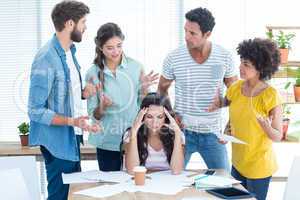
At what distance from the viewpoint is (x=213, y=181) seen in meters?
2.48

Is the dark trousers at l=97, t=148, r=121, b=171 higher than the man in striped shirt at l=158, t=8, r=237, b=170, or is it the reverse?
the man in striped shirt at l=158, t=8, r=237, b=170

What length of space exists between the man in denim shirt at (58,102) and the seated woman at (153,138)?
0.85 ft

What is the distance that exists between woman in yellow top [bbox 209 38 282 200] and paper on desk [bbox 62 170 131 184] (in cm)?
71

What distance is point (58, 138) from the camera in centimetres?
282

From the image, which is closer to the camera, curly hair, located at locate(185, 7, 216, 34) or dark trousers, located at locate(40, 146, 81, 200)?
dark trousers, located at locate(40, 146, 81, 200)

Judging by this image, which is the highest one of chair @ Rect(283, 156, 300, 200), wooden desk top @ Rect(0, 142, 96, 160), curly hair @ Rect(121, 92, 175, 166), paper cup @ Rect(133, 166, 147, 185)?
curly hair @ Rect(121, 92, 175, 166)

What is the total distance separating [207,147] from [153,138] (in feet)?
1.41

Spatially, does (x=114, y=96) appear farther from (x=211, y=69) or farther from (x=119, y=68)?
(x=211, y=69)

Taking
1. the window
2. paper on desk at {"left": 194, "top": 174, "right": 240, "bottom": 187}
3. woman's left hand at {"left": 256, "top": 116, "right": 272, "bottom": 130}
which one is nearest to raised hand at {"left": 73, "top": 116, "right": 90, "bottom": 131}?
paper on desk at {"left": 194, "top": 174, "right": 240, "bottom": 187}

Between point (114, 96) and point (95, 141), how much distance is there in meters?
0.33

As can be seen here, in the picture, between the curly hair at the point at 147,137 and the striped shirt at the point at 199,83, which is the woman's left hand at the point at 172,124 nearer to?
the curly hair at the point at 147,137

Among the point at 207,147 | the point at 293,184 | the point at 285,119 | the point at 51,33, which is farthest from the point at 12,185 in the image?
the point at 285,119

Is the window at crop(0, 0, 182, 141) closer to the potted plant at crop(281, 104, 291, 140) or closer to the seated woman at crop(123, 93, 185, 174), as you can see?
the potted plant at crop(281, 104, 291, 140)

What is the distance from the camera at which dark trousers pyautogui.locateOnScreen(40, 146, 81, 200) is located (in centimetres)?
281
